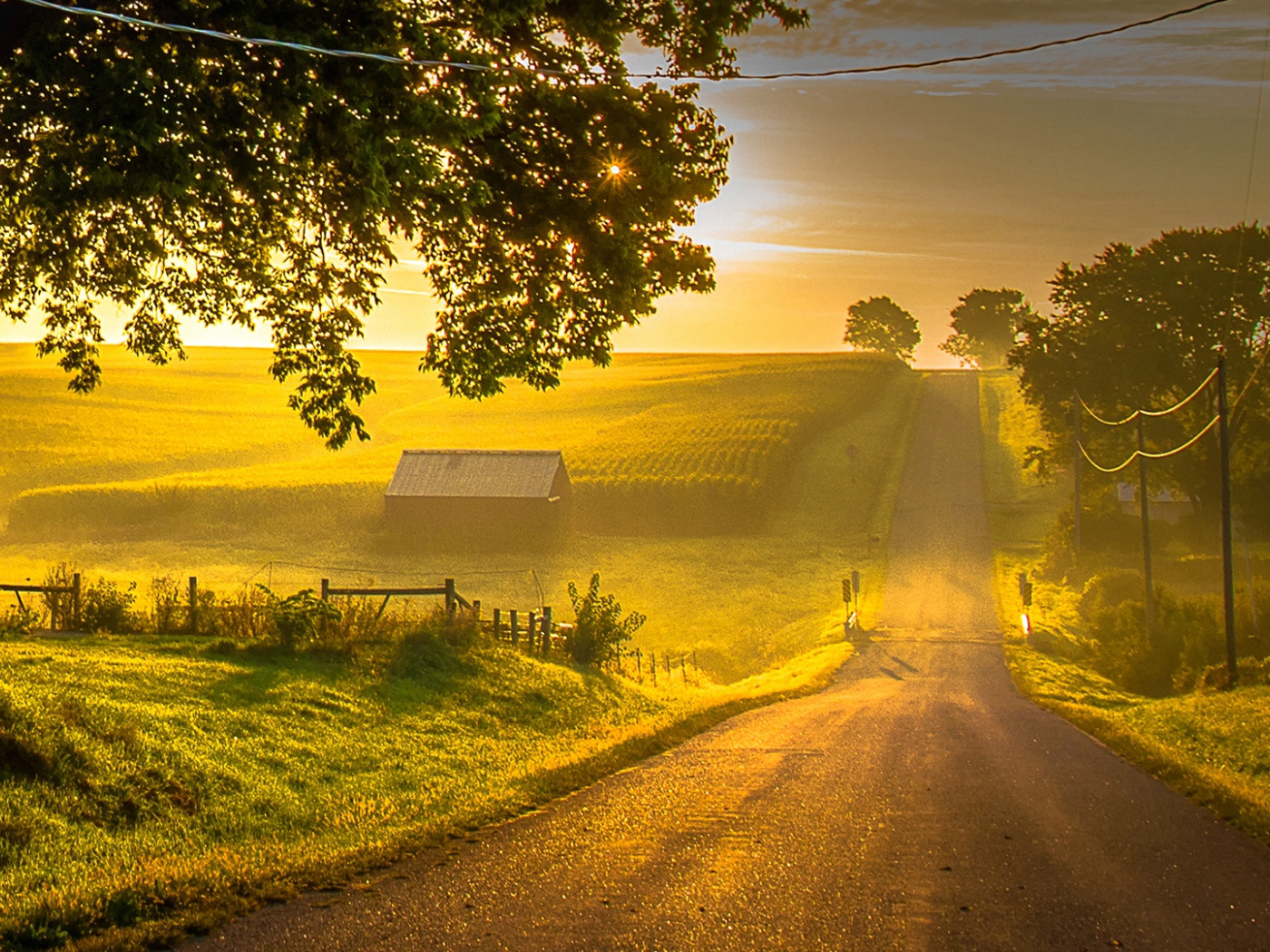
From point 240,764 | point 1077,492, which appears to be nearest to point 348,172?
point 240,764

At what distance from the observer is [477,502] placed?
66.2 metres

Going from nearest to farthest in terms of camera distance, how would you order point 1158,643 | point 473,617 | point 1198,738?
point 1198,738
point 473,617
point 1158,643

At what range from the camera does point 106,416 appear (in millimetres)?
104000

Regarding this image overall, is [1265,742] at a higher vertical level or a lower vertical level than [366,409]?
lower

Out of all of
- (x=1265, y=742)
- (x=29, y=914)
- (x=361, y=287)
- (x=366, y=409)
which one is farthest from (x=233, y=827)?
(x=366, y=409)

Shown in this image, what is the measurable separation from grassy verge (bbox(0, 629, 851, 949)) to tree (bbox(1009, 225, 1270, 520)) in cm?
5092

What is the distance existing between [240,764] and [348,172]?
655 cm

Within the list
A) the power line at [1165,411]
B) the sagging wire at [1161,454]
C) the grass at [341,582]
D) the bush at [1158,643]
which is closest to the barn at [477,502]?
the grass at [341,582]

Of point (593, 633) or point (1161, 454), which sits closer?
point (593, 633)

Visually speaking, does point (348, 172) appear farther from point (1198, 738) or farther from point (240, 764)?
point (1198, 738)

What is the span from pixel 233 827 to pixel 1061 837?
295 inches

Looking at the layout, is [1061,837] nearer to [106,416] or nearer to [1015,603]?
[1015,603]

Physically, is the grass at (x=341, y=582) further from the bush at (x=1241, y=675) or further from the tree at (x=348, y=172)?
the bush at (x=1241, y=675)

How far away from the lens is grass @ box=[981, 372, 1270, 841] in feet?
45.0
